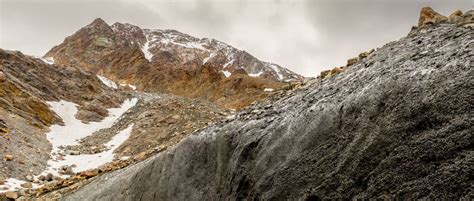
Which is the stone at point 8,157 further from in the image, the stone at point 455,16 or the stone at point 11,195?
the stone at point 455,16

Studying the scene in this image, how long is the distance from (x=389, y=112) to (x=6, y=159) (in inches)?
897

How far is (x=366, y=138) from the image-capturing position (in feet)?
18.5

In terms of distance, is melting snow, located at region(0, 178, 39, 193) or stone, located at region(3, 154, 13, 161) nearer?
melting snow, located at region(0, 178, 39, 193)

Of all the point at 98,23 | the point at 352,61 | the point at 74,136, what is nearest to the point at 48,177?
the point at 74,136

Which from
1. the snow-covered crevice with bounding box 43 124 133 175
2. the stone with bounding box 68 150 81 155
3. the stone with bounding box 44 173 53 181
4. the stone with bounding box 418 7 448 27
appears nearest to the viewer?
the stone with bounding box 418 7 448 27

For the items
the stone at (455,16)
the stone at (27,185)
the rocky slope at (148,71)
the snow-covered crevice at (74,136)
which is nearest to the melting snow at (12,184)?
the snow-covered crevice at (74,136)

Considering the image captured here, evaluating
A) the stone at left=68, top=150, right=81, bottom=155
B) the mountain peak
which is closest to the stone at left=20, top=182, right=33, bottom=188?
the stone at left=68, top=150, right=81, bottom=155

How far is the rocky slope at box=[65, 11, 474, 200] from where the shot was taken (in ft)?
15.9

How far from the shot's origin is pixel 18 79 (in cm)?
4500

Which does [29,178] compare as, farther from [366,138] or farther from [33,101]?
[33,101]

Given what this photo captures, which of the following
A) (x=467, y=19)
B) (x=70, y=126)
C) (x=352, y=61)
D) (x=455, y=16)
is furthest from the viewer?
(x=70, y=126)

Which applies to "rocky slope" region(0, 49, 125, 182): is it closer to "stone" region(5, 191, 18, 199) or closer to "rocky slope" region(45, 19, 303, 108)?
"stone" region(5, 191, 18, 199)

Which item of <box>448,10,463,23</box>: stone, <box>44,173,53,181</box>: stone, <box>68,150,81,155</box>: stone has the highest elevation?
<box>68,150,81,155</box>: stone

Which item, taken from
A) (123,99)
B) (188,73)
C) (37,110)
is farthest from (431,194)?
(188,73)
